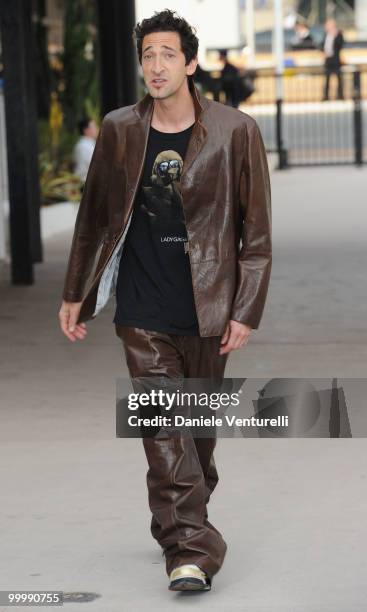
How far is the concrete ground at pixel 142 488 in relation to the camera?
5.33m

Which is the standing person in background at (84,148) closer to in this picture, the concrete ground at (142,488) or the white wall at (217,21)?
the concrete ground at (142,488)


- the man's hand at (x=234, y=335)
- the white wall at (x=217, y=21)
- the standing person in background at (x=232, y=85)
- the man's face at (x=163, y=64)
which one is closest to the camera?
the man's face at (x=163, y=64)

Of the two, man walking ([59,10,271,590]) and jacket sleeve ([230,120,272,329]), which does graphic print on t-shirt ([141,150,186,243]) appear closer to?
man walking ([59,10,271,590])

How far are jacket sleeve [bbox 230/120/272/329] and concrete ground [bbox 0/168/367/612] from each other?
0.92 meters

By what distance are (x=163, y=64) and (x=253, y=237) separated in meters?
0.64

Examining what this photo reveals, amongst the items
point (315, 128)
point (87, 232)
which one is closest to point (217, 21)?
point (315, 128)

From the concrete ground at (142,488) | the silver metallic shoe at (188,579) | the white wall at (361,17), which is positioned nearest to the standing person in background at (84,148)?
the concrete ground at (142,488)

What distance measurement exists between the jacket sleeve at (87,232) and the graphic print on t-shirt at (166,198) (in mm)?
248

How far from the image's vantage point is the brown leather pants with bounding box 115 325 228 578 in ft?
Answer: 16.9

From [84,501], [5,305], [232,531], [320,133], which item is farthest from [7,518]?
[320,133]

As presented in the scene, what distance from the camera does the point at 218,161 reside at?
5.14m

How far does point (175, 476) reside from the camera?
16.8ft

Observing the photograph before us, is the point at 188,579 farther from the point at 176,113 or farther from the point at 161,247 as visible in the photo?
the point at 176,113

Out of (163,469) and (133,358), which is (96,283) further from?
(163,469)
